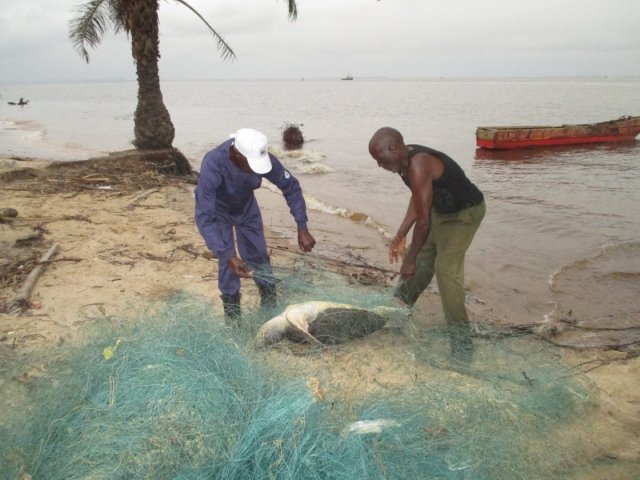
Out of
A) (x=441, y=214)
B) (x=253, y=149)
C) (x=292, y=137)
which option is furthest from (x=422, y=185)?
(x=292, y=137)

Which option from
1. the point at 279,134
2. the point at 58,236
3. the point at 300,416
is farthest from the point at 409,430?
the point at 279,134

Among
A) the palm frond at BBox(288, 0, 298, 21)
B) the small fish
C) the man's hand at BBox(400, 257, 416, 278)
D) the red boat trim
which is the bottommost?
the small fish

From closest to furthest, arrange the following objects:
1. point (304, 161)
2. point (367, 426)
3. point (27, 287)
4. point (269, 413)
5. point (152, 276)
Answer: point (269, 413)
point (367, 426)
point (27, 287)
point (152, 276)
point (304, 161)

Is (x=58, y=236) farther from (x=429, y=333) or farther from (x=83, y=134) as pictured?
(x=83, y=134)

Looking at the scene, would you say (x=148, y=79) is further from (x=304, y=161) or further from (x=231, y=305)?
(x=231, y=305)

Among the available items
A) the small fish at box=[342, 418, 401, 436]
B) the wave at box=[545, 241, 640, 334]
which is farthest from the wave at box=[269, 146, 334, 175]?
the small fish at box=[342, 418, 401, 436]

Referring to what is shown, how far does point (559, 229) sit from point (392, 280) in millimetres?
4955

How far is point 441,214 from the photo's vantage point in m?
3.82

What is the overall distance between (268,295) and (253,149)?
1.43m

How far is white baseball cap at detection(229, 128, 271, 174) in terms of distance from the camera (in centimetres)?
339

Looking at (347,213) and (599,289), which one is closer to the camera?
(599,289)

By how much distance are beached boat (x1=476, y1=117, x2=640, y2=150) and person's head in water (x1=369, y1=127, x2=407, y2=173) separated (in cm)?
1702

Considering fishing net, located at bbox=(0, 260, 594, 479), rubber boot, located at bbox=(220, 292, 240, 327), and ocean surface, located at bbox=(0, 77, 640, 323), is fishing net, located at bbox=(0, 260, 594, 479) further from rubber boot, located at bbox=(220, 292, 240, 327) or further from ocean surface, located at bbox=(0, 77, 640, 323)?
ocean surface, located at bbox=(0, 77, 640, 323)

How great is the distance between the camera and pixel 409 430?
2.32m
